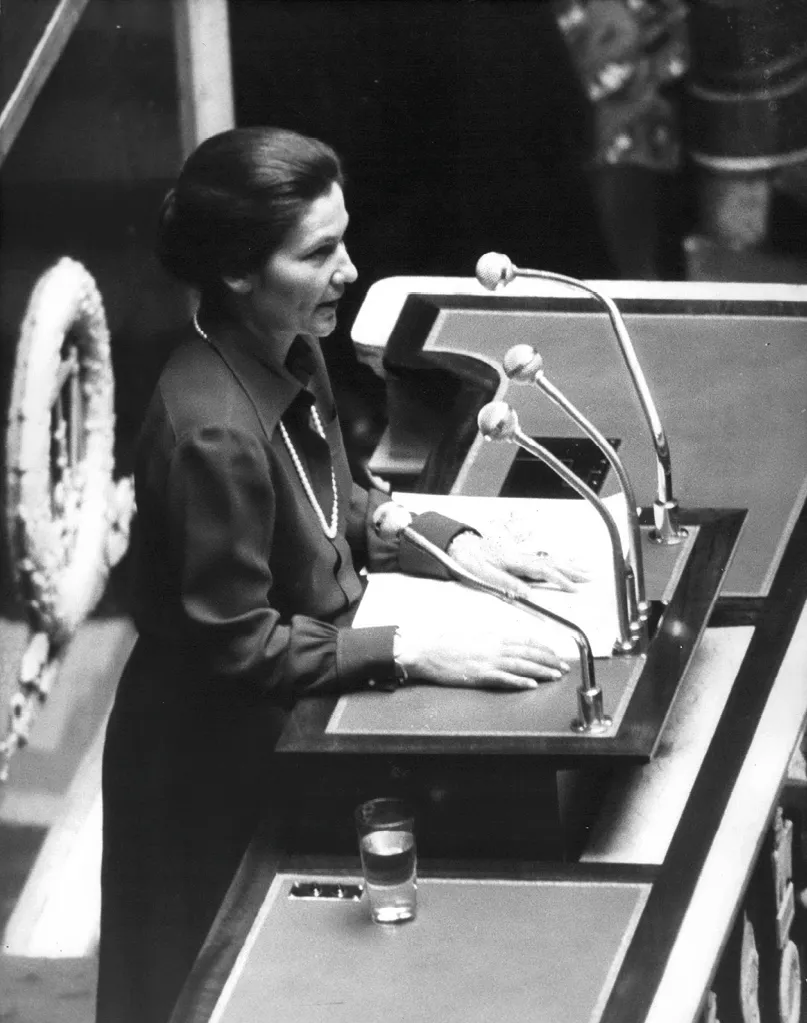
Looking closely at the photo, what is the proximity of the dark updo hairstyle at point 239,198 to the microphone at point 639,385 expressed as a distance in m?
0.28

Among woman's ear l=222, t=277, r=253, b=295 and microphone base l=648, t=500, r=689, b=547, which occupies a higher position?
woman's ear l=222, t=277, r=253, b=295

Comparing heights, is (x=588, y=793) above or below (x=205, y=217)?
below

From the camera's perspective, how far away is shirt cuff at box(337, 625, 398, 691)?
3072mm

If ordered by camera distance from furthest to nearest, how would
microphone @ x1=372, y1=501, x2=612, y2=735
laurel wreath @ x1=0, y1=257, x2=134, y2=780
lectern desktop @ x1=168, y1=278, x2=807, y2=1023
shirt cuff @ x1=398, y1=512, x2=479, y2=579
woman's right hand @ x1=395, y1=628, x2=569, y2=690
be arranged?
laurel wreath @ x1=0, y1=257, x2=134, y2=780 < shirt cuff @ x1=398, y1=512, x2=479, y2=579 < woman's right hand @ x1=395, y1=628, x2=569, y2=690 < microphone @ x1=372, y1=501, x2=612, y2=735 < lectern desktop @ x1=168, y1=278, x2=807, y2=1023

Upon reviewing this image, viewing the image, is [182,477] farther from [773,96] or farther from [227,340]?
[773,96]

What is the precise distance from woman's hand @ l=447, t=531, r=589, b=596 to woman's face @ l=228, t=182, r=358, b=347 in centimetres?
41

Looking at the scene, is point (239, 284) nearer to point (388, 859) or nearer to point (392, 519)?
point (392, 519)

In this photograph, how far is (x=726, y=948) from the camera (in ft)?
9.55

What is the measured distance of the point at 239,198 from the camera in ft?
→ 10.2

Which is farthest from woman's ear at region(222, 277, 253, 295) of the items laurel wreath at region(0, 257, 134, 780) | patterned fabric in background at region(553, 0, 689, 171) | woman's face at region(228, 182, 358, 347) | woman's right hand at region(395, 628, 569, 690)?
patterned fabric in background at region(553, 0, 689, 171)

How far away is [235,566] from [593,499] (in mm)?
512

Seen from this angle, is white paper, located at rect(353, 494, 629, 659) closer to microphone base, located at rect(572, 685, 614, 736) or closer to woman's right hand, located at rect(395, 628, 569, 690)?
woman's right hand, located at rect(395, 628, 569, 690)

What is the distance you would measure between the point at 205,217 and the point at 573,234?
2.69 metres

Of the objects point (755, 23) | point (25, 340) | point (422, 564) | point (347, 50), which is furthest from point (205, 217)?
point (755, 23)
